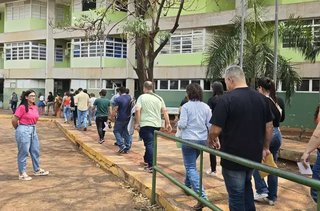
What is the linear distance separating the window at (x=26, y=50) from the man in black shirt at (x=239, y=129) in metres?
26.1

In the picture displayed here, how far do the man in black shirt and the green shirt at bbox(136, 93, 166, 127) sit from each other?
2850 millimetres

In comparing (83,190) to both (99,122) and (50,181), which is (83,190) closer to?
(50,181)

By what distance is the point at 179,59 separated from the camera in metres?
20.2

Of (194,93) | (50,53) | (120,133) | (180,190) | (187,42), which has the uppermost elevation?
(187,42)

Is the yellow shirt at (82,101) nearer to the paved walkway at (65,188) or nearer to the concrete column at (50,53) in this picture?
the paved walkway at (65,188)

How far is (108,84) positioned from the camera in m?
23.8

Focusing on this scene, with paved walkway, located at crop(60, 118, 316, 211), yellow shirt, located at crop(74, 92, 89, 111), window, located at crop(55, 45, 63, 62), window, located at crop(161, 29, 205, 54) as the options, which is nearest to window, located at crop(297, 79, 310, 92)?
window, located at crop(161, 29, 205, 54)

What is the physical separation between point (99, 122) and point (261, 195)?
6352mm

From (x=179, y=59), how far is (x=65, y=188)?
15.3 m

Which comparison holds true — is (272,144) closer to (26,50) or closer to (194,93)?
(194,93)

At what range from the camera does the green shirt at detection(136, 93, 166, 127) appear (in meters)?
6.04

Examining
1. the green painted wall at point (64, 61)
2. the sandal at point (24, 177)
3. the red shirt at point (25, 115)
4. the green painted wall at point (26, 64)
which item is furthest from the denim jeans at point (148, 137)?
the green painted wall at point (26, 64)

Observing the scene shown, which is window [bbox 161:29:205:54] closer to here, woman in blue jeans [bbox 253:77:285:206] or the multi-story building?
the multi-story building

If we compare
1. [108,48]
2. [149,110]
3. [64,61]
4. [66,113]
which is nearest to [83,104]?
[66,113]
